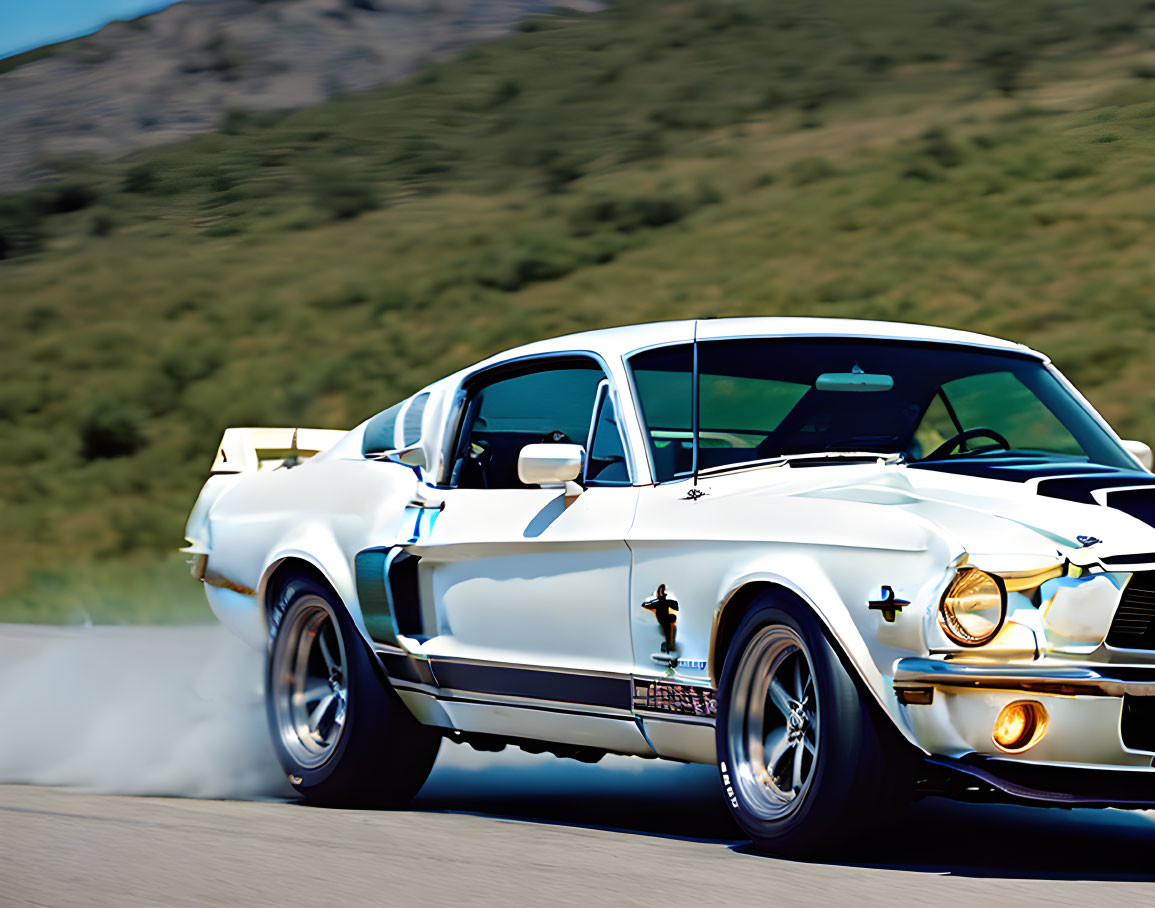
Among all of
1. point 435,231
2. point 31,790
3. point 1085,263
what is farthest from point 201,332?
point 31,790

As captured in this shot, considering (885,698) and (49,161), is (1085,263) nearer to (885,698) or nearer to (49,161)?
(885,698)

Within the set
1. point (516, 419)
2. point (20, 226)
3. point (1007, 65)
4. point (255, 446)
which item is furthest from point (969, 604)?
point (20, 226)

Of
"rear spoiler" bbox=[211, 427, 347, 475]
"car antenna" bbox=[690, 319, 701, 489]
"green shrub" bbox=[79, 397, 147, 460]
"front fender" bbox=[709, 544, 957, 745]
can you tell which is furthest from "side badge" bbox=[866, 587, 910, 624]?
"green shrub" bbox=[79, 397, 147, 460]

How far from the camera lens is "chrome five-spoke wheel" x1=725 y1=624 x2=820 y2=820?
16.6ft

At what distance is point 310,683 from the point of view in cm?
718

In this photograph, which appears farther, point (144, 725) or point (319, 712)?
point (144, 725)

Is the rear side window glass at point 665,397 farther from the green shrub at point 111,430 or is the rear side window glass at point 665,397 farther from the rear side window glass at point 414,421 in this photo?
the green shrub at point 111,430

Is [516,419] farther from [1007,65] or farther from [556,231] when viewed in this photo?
[1007,65]

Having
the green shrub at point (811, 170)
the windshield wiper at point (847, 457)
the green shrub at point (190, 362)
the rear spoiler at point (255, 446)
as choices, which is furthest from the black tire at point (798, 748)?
the green shrub at point (811, 170)

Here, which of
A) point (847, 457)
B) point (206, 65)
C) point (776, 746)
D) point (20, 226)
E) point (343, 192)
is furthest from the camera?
point (206, 65)

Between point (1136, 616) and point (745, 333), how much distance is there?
77.1 inches

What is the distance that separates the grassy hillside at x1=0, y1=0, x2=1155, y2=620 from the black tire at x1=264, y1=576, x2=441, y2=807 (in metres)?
13.0

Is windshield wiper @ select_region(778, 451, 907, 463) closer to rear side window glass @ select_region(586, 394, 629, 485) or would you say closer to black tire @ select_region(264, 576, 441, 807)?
rear side window glass @ select_region(586, 394, 629, 485)

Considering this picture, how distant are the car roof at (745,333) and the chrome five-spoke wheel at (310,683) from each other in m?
1.39
